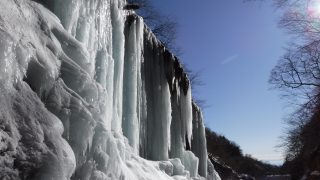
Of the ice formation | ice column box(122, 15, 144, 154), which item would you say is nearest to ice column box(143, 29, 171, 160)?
ice column box(122, 15, 144, 154)

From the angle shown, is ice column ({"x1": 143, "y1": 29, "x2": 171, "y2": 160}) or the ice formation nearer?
the ice formation

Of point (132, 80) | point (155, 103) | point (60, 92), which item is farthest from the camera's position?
point (155, 103)

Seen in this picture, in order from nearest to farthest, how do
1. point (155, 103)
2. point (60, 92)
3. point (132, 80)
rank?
1. point (60, 92)
2. point (132, 80)
3. point (155, 103)

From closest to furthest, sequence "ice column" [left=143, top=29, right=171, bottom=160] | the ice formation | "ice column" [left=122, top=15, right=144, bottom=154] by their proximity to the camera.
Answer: the ice formation, "ice column" [left=122, top=15, right=144, bottom=154], "ice column" [left=143, top=29, right=171, bottom=160]

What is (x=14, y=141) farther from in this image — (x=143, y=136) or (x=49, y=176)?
(x=143, y=136)

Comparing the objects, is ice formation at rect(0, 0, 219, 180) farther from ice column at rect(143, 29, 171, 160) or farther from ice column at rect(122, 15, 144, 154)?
ice column at rect(143, 29, 171, 160)

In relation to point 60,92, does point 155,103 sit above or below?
above

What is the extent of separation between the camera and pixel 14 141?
2.32m

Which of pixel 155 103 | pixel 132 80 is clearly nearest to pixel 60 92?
pixel 132 80

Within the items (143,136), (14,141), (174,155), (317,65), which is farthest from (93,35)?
(317,65)

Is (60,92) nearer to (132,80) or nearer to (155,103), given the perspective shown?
(132,80)

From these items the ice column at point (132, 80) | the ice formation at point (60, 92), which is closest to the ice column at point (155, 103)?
the ice column at point (132, 80)

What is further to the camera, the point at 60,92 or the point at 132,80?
the point at 132,80

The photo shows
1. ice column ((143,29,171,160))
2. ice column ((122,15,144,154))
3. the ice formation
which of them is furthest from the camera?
ice column ((143,29,171,160))
